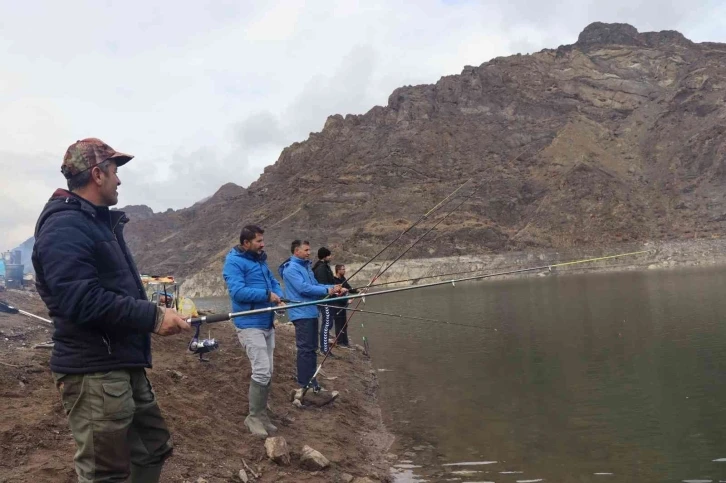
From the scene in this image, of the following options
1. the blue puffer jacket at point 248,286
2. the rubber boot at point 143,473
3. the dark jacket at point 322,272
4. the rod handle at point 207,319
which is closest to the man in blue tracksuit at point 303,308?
the blue puffer jacket at point 248,286

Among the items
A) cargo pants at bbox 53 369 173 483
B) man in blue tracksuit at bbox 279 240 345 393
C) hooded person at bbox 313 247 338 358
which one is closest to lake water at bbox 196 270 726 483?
hooded person at bbox 313 247 338 358

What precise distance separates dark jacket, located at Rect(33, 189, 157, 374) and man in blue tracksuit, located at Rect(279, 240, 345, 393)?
4.37m

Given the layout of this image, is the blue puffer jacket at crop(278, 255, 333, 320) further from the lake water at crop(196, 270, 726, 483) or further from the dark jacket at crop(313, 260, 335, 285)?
the dark jacket at crop(313, 260, 335, 285)

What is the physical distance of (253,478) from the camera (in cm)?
483

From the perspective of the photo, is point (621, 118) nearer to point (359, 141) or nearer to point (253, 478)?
point (359, 141)

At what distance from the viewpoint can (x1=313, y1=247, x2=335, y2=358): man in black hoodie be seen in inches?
420

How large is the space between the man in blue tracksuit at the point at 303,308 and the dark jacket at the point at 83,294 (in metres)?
4.37

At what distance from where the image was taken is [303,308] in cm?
746

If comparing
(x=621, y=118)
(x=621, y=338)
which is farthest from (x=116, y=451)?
(x=621, y=118)

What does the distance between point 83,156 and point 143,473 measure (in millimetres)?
1841

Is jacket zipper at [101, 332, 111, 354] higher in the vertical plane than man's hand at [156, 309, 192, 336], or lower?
lower

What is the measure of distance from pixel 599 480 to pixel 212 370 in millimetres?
5417

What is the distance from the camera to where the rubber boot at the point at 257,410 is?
19.5 feet

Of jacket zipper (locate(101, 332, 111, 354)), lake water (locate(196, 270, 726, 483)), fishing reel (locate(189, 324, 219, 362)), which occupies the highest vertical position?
jacket zipper (locate(101, 332, 111, 354))
